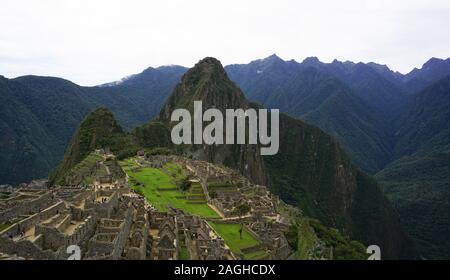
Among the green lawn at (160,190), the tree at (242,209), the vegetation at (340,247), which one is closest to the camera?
the vegetation at (340,247)

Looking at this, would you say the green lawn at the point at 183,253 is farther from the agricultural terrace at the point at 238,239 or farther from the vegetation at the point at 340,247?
the vegetation at the point at 340,247

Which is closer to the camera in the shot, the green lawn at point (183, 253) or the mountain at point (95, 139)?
the green lawn at point (183, 253)

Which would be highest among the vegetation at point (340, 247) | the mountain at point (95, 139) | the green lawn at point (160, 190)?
the mountain at point (95, 139)

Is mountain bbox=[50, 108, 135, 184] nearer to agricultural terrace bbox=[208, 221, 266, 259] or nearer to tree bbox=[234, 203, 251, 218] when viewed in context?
tree bbox=[234, 203, 251, 218]

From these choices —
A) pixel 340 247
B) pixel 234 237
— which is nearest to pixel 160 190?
pixel 234 237

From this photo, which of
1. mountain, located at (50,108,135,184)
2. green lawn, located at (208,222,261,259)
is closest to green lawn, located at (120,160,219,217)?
green lawn, located at (208,222,261,259)

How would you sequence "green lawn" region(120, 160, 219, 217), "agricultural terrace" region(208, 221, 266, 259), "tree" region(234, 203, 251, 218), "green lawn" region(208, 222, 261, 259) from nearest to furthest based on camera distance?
"agricultural terrace" region(208, 221, 266, 259) → "green lawn" region(208, 222, 261, 259) → "tree" region(234, 203, 251, 218) → "green lawn" region(120, 160, 219, 217)

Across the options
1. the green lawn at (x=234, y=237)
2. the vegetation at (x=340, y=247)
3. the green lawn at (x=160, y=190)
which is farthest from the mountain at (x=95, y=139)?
the green lawn at (x=234, y=237)
